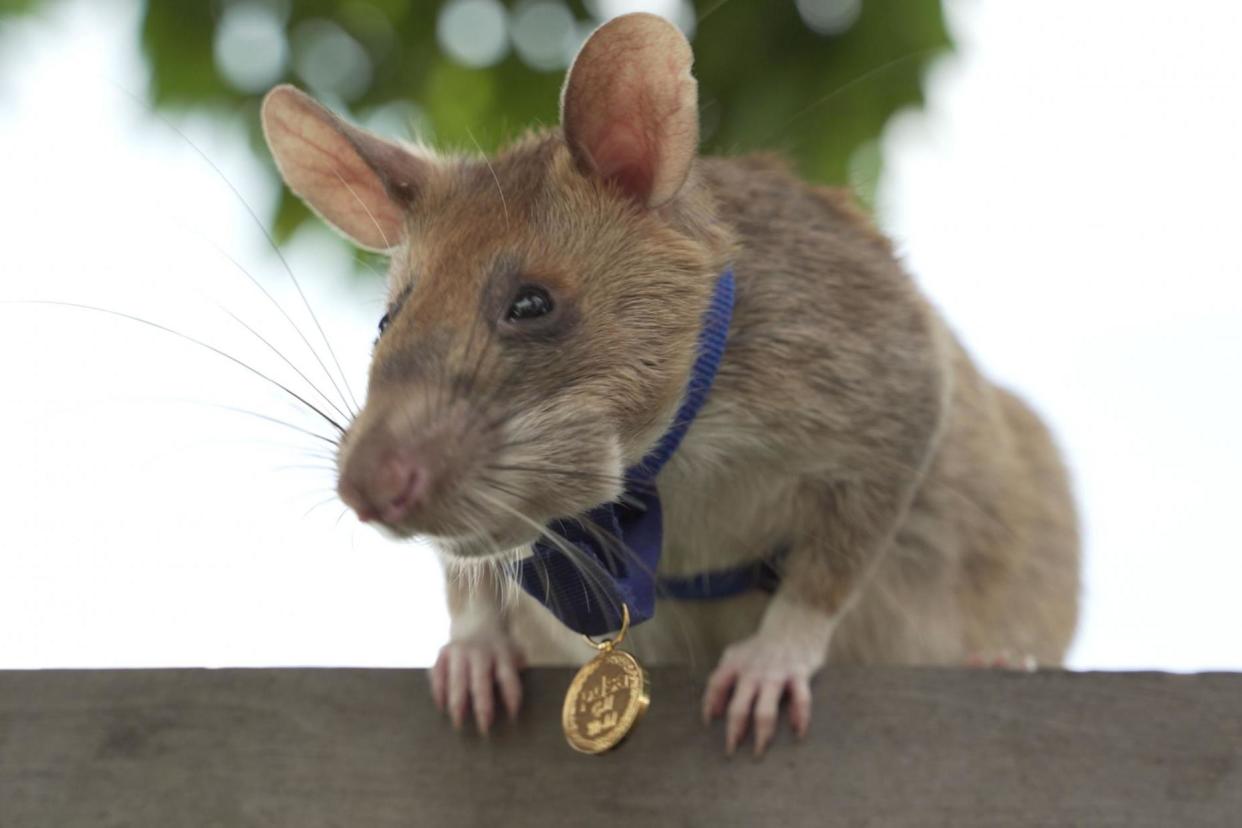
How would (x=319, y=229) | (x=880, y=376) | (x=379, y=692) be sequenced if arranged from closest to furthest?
(x=379, y=692), (x=880, y=376), (x=319, y=229)

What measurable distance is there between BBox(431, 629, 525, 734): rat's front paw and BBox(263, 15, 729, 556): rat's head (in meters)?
0.38

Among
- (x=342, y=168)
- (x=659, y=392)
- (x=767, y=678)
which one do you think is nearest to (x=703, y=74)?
(x=342, y=168)

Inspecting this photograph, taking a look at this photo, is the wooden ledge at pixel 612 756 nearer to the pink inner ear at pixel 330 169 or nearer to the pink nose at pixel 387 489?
the pink nose at pixel 387 489

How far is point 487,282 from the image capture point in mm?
2037

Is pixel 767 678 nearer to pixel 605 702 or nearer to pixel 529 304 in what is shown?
pixel 605 702

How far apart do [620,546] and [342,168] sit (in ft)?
2.80

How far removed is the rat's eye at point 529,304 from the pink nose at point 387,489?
0.31 metres

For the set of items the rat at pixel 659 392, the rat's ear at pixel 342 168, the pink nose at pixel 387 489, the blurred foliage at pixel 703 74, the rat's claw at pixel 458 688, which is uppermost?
the blurred foliage at pixel 703 74

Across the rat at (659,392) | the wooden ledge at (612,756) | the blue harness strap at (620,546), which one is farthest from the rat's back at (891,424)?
the wooden ledge at (612,756)

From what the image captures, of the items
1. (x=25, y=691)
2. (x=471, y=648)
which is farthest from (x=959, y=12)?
(x=25, y=691)

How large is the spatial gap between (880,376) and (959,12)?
1.08 m

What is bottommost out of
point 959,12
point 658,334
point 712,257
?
point 658,334

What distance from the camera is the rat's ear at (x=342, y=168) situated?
230 cm

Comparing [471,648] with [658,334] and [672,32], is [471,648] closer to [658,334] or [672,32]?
[658,334]
